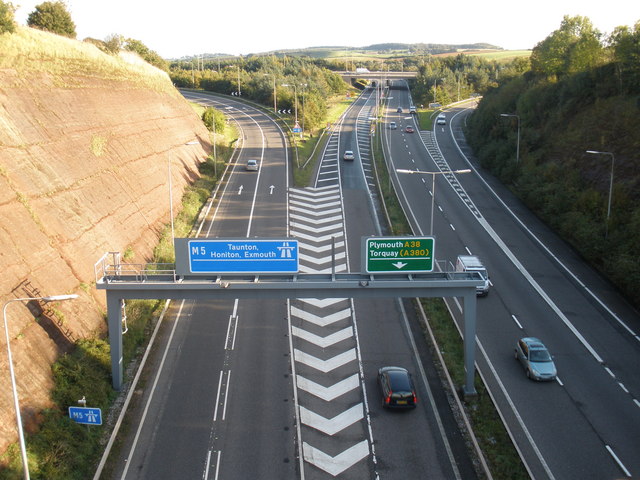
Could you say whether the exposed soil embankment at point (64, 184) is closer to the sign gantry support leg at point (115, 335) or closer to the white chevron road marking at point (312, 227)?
the sign gantry support leg at point (115, 335)

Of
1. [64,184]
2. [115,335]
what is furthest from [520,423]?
[64,184]

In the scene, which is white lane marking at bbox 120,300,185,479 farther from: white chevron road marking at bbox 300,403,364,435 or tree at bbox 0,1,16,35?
tree at bbox 0,1,16,35

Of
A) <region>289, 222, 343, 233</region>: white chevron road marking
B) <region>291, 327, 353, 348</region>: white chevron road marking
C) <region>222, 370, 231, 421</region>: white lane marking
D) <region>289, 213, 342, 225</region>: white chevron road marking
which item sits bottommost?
<region>222, 370, 231, 421</region>: white lane marking

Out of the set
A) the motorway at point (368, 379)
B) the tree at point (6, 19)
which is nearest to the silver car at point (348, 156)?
the motorway at point (368, 379)

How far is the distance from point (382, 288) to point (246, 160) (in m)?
→ 44.2

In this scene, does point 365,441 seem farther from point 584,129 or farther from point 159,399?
point 584,129

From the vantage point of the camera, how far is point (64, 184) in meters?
30.3

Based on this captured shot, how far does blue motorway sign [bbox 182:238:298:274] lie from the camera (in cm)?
2219

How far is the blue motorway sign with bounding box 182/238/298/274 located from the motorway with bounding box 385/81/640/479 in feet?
33.9

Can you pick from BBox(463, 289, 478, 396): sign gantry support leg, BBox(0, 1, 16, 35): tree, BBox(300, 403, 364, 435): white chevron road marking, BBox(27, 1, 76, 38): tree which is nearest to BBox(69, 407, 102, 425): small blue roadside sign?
BBox(300, 403, 364, 435): white chevron road marking

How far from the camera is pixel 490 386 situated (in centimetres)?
2381

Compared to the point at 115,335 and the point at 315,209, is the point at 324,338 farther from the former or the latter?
the point at 315,209

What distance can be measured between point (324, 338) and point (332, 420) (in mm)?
6328

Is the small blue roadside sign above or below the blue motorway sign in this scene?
below
